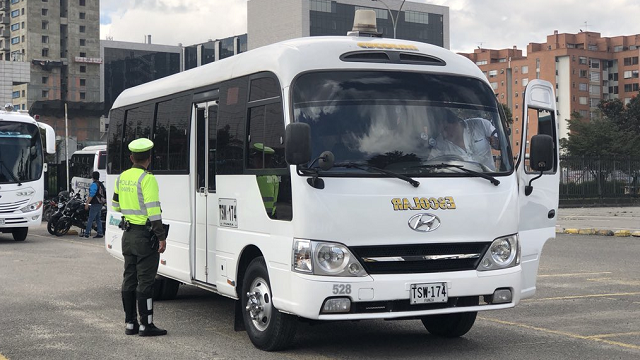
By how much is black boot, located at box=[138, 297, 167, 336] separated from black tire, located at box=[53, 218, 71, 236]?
58.5 feet

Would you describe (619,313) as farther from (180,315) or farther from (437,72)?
(180,315)

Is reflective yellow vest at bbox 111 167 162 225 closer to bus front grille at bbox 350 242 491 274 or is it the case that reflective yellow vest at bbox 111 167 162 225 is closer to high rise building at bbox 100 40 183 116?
bus front grille at bbox 350 242 491 274

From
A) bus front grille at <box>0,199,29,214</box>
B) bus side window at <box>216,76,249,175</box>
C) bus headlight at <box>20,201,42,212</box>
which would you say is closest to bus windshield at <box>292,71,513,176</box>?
bus side window at <box>216,76,249,175</box>

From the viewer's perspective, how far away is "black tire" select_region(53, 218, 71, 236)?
26297 mm

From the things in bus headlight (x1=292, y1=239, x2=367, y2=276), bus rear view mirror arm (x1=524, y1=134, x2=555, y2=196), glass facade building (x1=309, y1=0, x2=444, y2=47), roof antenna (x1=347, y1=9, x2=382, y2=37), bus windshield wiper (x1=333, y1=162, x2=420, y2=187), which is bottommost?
bus headlight (x1=292, y1=239, x2=367, y2=276)

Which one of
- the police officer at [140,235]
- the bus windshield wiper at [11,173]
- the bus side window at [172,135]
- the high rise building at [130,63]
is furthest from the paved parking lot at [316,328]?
the high rise building at [130,63]

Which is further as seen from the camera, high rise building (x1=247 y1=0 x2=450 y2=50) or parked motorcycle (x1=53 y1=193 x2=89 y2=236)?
high rise building (x1=247 y1=0 x2=450 y2=50)

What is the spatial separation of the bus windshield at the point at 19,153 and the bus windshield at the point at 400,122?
17292 mm

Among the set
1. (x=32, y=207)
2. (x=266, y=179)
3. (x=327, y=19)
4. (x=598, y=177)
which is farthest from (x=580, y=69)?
(x=266, y=179)

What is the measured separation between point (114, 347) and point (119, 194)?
62.2 inches

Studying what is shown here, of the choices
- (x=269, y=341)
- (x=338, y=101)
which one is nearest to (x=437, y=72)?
(x=338, y=101)

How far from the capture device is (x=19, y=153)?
941 inches

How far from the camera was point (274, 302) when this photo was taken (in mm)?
7973

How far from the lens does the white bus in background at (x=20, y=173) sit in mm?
23281
